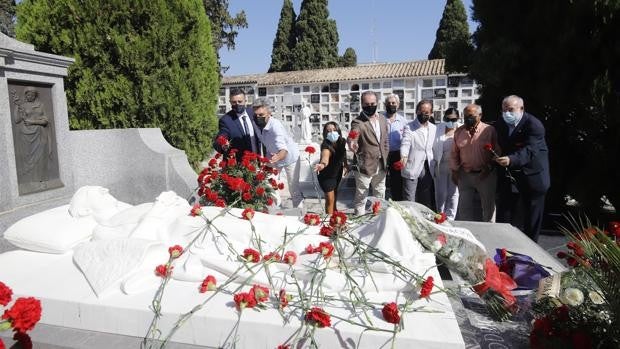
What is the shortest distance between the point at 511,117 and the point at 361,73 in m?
16.7

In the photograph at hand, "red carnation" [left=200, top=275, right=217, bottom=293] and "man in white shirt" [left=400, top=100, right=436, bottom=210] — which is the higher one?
"man in white shirt" [left=400, top=100, right=436, bottom=210]

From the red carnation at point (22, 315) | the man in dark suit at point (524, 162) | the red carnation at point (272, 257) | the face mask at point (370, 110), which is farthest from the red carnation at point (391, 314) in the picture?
the face mask at point (370, 110)

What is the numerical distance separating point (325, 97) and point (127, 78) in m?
15.2

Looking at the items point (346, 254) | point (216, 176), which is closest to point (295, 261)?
point (346, 254)

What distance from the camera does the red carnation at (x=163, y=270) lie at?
2.12 m

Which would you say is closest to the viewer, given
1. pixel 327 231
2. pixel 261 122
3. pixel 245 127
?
pixel 327 231

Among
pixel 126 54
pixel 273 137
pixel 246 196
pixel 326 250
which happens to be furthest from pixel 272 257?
pixel 126 54

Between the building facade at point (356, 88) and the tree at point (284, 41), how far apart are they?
7401 mm

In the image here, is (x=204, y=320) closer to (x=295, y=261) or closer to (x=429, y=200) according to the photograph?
(x=295, y=261)

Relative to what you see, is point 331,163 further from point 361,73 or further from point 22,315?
point 361,73

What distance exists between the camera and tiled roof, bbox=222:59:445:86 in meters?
18.9

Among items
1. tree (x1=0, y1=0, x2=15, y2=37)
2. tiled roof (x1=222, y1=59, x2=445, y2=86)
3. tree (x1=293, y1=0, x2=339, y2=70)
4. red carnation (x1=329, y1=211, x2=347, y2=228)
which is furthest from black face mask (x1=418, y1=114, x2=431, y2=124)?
tree (x1=293, y1=0, x2=339, y2=70)

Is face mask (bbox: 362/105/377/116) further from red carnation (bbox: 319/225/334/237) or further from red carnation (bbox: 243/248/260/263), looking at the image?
red carnation (bbox: 243/248/260/263)

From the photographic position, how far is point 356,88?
19.5m
